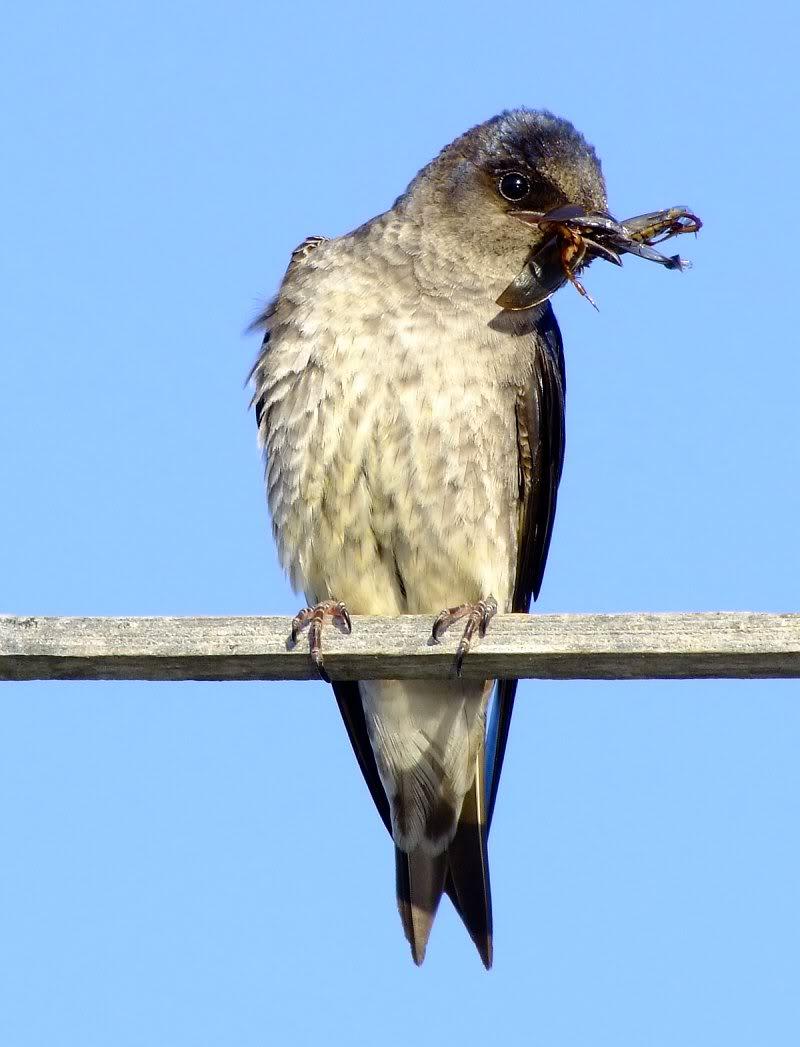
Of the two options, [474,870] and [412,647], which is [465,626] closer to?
[412,647]

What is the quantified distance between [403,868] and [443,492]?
1.31 metres

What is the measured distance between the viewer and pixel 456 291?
5.92 m

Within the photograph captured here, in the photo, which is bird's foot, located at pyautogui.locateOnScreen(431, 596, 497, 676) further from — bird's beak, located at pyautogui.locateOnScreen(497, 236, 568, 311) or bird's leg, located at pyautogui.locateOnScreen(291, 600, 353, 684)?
bird's beak, located at pyautogui.locateOnScreen(497, 236, 568, 311)

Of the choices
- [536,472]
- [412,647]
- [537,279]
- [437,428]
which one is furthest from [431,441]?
[412,647]

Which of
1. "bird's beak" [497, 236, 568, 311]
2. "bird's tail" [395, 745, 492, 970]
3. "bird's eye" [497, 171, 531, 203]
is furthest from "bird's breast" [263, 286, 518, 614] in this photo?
"bird's tail" [395, 745, 492, 970]

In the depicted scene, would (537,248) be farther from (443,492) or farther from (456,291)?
(443,492)

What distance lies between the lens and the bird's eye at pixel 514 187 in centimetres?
617

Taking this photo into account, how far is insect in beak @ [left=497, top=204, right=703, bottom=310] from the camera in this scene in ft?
18.3

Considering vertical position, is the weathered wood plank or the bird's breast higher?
the bird's breast

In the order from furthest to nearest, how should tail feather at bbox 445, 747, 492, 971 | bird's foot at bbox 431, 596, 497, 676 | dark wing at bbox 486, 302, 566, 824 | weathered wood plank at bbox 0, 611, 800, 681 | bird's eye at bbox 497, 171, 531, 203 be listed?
1. bird's eye at bbox 497, 171, 531, 203
2. dark wing at bbox 486, 302, 566, 824
3. tail feather at bbox 445, 747, 492, 971
4. bird's foot at bbox 431, 596, 497, 676
5. weathered wood plank at bbox 0, 611, 800, 681

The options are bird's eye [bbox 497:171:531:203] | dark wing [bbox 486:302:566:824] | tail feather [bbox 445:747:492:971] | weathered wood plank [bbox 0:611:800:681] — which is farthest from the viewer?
bird's eye [bbox 497:171:531:203]

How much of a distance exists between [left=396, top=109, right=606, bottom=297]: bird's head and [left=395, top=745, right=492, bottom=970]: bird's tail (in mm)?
2077

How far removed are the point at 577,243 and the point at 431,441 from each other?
98 centimetres

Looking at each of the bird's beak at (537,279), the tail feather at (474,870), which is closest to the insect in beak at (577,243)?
Result: the bird's beak at (537,279)
